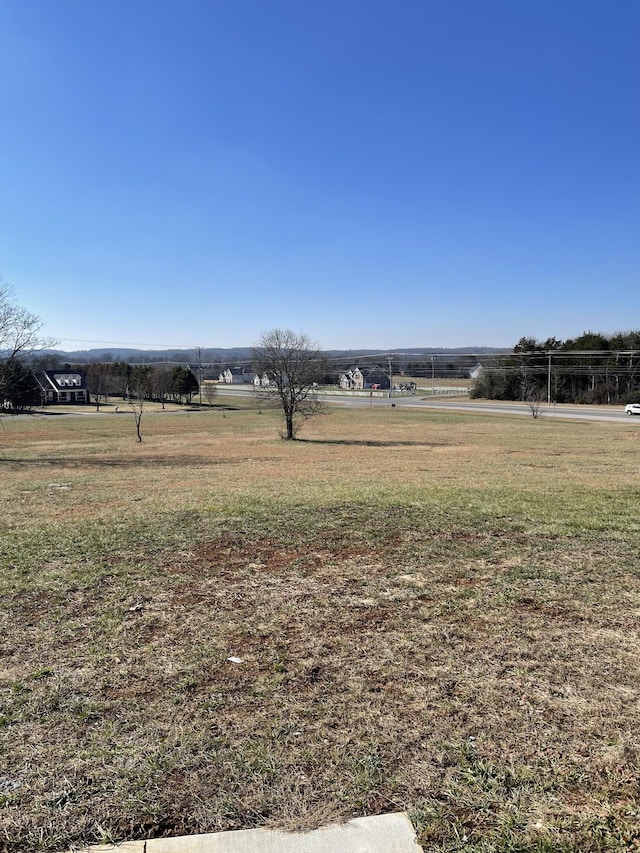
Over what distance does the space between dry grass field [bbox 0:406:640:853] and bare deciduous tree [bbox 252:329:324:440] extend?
24391 mm

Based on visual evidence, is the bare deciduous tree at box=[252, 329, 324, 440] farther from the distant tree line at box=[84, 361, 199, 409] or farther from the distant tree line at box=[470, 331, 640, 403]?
the distant tree line at box=[84, 361, 199, 409]

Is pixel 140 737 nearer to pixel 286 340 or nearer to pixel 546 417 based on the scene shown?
pixel 286 340

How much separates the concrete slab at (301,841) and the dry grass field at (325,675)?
0.18 ft

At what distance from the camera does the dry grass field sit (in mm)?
2199

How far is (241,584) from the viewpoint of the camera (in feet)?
16.0

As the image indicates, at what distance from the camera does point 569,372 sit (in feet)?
217

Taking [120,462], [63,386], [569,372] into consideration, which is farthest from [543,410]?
[63,386]

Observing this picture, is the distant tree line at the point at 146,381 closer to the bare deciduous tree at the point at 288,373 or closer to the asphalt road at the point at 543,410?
the asphalt road at the point at 543,410

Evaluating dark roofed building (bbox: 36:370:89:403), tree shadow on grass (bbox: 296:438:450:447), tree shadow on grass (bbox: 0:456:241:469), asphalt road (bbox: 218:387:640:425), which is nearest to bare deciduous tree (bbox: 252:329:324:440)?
tree shadow on grass (bbox: 296:438:450:447)

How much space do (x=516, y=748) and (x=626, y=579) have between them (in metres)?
2.92

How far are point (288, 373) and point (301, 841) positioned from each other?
30099mm

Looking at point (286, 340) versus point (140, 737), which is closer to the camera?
point (140, 737)

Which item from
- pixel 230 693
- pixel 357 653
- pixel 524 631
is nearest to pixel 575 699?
pixel 524 631

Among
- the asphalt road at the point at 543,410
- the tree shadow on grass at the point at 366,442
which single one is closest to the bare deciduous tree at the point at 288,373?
the tree shadow on grass at the point at 366,442
